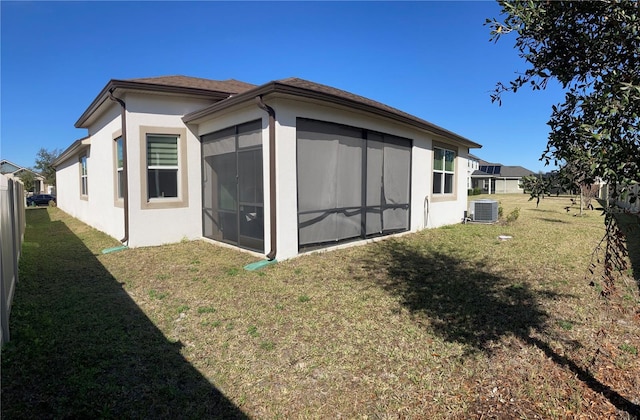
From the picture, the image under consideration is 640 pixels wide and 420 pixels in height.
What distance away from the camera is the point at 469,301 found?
202 inches

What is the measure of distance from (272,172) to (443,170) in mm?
8292

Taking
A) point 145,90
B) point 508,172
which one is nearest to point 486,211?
point 145,90

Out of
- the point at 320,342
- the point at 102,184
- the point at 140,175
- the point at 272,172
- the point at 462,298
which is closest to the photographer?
the point at 320,342

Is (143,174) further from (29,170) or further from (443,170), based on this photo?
(29,170)

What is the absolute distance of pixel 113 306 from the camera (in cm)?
498

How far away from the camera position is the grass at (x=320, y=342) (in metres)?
2.89

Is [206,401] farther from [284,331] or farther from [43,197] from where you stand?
[43,197]

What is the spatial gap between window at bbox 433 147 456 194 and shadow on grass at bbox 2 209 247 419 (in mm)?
10535

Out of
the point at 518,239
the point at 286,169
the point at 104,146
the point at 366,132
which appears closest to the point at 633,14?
the point at 286,169

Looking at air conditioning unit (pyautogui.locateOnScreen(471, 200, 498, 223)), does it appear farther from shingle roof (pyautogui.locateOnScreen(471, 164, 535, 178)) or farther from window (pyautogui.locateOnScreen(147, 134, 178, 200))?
shingle roof (pyautogui.locateOnScreen(471, 164, 535, 178))

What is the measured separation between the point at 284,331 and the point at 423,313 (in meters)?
1.87

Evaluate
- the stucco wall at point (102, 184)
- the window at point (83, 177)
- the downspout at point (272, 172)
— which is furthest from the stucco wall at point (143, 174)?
the window at point (83, 177)

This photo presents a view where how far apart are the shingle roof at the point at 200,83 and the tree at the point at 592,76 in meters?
8.38

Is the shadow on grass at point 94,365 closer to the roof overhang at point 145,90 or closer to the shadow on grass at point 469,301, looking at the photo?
the shadow on grass at point 469,301
